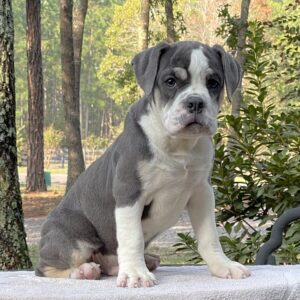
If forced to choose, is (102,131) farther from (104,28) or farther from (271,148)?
(271,148)

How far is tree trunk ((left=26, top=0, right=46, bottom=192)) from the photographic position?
50.6 feet

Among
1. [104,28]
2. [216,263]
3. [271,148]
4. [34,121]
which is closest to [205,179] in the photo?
[216,263]

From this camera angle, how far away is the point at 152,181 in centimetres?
229

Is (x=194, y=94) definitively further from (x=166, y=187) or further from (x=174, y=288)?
(x=174, y=288)

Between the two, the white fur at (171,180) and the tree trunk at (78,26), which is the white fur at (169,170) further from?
the tree trunk at (78,26)

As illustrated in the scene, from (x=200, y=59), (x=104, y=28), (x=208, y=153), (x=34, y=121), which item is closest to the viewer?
A: (x=200, y=59)

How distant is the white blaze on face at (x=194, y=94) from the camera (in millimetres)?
2156

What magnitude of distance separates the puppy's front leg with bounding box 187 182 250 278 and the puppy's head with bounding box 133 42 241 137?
0.34 metres

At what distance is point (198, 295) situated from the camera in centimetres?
199

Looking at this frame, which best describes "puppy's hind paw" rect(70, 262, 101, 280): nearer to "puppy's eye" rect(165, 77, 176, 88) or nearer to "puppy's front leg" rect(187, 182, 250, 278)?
"puppy's front leg" rect(187, 182, 250, 278)

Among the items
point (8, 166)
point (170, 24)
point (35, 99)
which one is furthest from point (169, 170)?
point (35, 99)

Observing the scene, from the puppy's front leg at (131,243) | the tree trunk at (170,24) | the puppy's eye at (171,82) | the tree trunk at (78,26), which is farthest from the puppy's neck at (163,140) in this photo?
the tree trunk at (78,26)

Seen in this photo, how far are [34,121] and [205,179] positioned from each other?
50.4 feet

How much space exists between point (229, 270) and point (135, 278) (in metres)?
0.38
